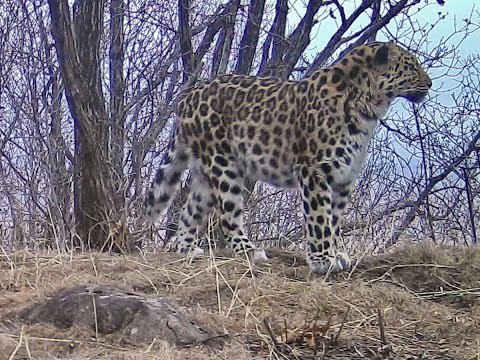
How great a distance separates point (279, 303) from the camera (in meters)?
4.91

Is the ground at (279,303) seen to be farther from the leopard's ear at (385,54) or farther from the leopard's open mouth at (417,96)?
the leopard's ear at (385,54)

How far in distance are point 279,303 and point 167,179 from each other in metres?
2.95

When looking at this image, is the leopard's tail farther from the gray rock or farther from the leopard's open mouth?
the gray rock

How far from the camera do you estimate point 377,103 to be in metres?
6.96

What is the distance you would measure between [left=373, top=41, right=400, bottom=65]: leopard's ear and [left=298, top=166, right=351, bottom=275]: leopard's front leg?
45.0 inches

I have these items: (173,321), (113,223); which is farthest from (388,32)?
(173,321)

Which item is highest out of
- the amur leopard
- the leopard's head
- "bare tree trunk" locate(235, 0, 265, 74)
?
"bare tree trunk" locate(235, 0, 265, 74)

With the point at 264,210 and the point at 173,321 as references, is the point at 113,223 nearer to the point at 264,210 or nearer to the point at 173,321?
the point at 173,321

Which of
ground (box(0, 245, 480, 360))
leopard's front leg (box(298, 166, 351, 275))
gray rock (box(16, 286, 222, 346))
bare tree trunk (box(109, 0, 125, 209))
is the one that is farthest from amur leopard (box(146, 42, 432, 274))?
bare tree trunk (box(109, 0, 125, 209))

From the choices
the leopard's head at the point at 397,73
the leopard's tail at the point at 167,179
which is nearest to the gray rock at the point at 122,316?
the leopard's tail at the point at 167,179

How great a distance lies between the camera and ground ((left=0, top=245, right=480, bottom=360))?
3.99 m

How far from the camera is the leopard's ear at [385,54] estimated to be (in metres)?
7.05

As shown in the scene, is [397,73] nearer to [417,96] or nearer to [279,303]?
[417,96]

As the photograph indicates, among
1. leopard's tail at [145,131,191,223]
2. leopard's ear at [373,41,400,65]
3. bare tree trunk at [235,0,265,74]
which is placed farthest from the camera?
bare tree trunk at [235,0,265,74]
